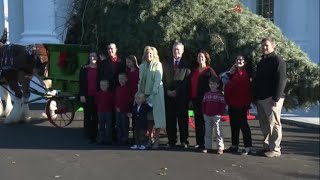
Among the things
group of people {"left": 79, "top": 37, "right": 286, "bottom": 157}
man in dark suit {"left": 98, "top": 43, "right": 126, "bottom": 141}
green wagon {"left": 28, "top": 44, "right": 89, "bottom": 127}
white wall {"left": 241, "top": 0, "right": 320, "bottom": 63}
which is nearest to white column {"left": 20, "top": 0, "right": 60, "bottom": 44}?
green wagon {"left": 28, "top": 44, "right": 89, "bottom": 127}

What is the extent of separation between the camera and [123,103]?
8.92m

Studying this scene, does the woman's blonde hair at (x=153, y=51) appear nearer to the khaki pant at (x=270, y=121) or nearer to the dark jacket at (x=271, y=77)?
the dark jacket at (x=271, y=77)

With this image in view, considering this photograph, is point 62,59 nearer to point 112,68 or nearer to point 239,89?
point 112,68

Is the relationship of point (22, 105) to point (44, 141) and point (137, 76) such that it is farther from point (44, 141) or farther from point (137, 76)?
point (137, 76)

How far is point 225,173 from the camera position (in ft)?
23.7

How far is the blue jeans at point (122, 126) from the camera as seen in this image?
9047 millimetres

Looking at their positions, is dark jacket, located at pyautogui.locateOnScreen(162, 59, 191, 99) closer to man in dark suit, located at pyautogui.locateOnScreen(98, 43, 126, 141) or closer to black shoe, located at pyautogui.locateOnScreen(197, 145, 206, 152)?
black shoe, located at pyautogui.locateOnScreen(197, 145, 206, 152)

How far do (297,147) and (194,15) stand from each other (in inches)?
110

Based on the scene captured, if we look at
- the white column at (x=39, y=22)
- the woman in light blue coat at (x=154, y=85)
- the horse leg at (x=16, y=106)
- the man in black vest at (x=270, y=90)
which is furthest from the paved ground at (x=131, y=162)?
the white column at (x=39, y=22)

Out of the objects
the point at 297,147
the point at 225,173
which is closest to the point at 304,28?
the point at 297,147

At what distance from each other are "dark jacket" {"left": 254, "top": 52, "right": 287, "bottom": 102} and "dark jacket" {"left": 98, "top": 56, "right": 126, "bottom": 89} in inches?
89.4

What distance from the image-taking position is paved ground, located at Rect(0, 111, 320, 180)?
7.07 metres

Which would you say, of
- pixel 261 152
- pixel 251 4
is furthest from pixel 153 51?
pixel 251 4

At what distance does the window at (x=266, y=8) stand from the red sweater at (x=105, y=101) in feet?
35.0
